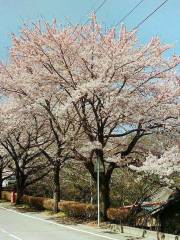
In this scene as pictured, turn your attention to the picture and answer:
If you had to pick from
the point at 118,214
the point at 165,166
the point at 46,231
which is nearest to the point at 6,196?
the point at 118,214

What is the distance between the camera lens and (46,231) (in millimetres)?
18734

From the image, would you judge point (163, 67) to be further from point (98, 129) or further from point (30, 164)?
point (30, 164)

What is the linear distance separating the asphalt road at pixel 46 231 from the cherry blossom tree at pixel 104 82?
9.02 feet

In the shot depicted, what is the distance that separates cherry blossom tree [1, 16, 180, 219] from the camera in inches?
835

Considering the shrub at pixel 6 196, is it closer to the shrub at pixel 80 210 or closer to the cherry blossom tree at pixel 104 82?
the shrub at pixel 80 210

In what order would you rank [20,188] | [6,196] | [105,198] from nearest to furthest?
[105,198]
[20,188]
[6,196]

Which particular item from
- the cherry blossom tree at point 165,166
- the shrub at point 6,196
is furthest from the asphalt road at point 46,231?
the shrub at point 6,196

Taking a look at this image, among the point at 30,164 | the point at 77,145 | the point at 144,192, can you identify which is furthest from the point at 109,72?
the point at 30,164

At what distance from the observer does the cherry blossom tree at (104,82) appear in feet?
69.6

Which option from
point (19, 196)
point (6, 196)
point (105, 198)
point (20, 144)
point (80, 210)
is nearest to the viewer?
point (105, 198)

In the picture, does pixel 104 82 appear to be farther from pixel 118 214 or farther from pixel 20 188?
pixel 20 188

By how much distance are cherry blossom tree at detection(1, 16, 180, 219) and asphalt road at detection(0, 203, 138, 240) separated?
2.75 m

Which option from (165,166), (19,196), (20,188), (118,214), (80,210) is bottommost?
(118,214)

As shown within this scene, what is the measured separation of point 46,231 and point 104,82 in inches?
270
